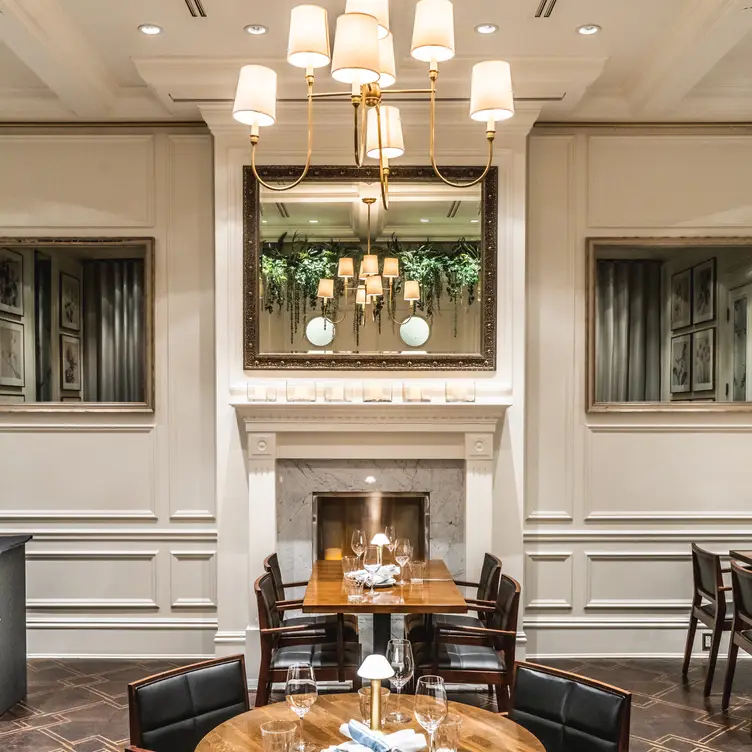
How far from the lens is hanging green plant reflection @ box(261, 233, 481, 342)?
488 centimetres

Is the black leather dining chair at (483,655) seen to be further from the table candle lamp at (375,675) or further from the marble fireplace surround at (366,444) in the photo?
the table candle lamp at (375,675)

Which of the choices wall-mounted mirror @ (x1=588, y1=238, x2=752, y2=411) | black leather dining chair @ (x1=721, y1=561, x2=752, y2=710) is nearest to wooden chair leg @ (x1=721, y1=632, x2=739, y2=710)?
black leather dining chair @ (x1=721, y1=561, x2=752, y2=710)

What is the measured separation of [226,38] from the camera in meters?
4.15

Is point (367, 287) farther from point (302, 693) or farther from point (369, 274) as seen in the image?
point (302, 693)

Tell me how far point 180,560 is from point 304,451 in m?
1.14

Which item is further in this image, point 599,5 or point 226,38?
point 226,38

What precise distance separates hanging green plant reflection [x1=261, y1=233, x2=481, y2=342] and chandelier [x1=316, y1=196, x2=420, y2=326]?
0.07ft

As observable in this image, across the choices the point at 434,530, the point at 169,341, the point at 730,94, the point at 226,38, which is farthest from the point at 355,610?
the point at 730,94

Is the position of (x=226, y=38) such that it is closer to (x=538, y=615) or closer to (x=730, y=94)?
(x=730, y=94)

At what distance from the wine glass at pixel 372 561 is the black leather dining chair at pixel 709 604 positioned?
1880 millimetres

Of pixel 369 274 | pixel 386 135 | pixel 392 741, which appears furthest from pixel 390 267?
pixel 392 741

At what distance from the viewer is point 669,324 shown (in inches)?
203

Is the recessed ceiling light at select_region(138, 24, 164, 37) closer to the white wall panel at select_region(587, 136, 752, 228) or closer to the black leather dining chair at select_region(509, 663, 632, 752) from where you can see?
the white wall panel at select_region(587, 136, 752, 228)

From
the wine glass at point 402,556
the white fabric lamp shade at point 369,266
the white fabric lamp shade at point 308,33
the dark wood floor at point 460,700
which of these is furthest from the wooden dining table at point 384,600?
the white fabric lamp shade at point 308,33
